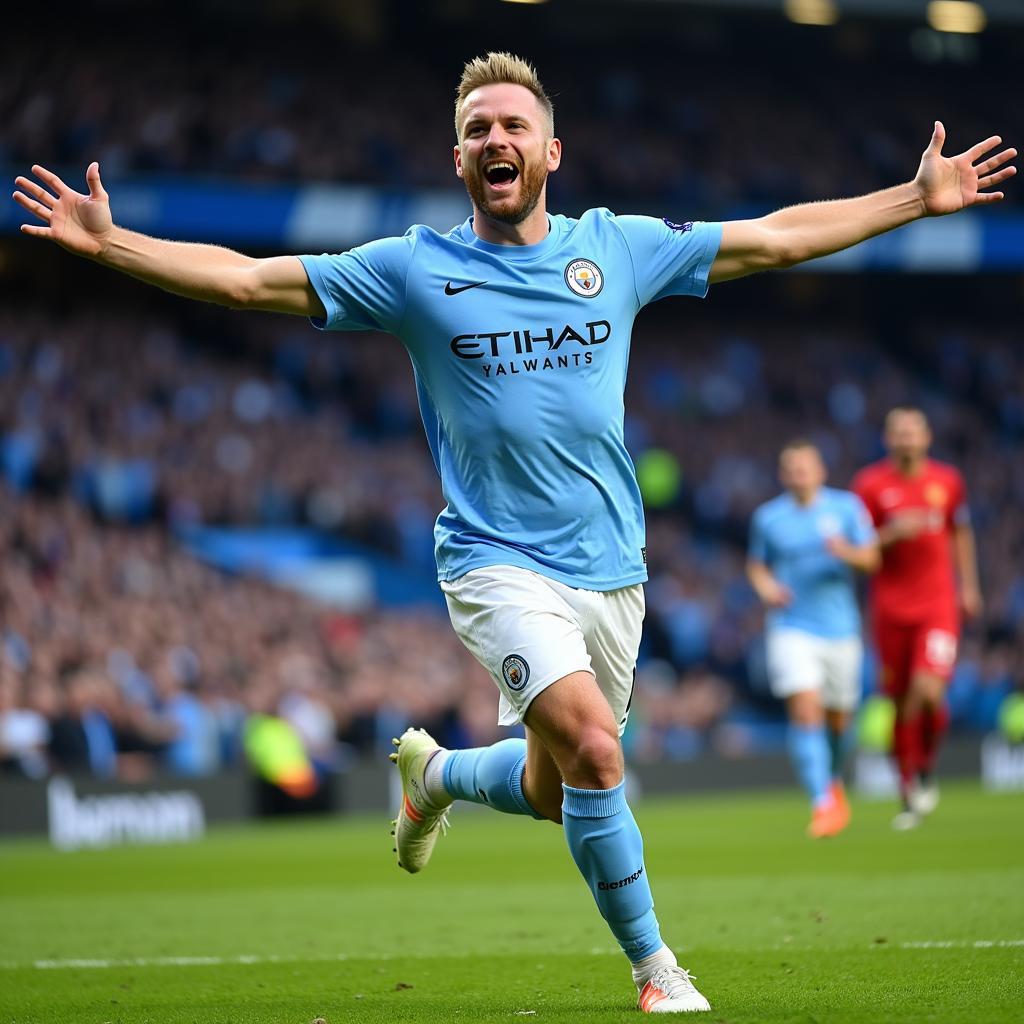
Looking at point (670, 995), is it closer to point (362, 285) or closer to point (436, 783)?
point (436, 783)

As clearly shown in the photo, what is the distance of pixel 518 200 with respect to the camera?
17.9 ft

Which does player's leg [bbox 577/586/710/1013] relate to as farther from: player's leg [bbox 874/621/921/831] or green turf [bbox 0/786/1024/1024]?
player's leg [bbox 874/621/921/831]

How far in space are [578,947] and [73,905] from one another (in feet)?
12.8

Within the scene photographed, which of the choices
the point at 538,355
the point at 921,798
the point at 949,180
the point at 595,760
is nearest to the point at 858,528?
the point at 921,798

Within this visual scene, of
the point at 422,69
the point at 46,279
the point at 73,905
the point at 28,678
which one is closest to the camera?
the point at 73,905

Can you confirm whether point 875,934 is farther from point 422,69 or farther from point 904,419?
point 422,69

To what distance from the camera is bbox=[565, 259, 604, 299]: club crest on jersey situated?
5.46 meters

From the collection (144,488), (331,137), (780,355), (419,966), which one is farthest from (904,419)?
(780,355)

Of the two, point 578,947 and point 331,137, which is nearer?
point 578,947

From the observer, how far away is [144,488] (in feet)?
79.4

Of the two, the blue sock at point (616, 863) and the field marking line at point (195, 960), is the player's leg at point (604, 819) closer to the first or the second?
the blue sock at point (616, 863)

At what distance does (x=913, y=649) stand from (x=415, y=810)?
299 inches

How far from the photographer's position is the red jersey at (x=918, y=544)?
13.2 meters

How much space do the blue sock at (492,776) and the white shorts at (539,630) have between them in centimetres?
49
